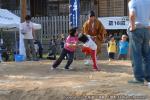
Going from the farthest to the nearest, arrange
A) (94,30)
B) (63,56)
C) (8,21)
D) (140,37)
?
1. (8,21)
2. (94,30)
3. (63,56)
4. (140,37)

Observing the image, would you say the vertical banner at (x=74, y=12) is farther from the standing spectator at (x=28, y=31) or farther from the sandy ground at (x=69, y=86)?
the sandy ground at (x=69, y=86)

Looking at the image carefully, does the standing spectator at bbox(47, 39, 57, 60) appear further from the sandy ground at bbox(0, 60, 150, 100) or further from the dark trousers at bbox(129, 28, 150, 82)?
the dark trousers at bbox(129, 28, 150, 82)

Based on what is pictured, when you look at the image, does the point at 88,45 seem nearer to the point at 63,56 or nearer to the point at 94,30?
the point at 63,56

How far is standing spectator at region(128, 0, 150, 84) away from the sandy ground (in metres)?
0.39

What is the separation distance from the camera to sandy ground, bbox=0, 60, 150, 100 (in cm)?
839

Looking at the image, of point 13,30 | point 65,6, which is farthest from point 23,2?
point 65,6

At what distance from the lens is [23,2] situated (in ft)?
73.2

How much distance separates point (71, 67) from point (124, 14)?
1400 cm

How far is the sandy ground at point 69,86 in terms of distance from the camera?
8391mm

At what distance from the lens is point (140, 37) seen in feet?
30.3

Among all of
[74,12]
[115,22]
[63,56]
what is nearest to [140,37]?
[63,56]

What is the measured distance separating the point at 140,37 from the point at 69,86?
Result: 5.33 feet

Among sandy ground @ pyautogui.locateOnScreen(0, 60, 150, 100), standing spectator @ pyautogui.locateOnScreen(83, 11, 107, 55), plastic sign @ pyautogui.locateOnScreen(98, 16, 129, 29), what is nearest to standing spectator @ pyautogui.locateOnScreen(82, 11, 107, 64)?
standing spectator @ pyautogui.locateOnScreen(83, 11, 107, 55)

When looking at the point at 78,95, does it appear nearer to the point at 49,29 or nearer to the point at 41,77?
the point at 41,77
